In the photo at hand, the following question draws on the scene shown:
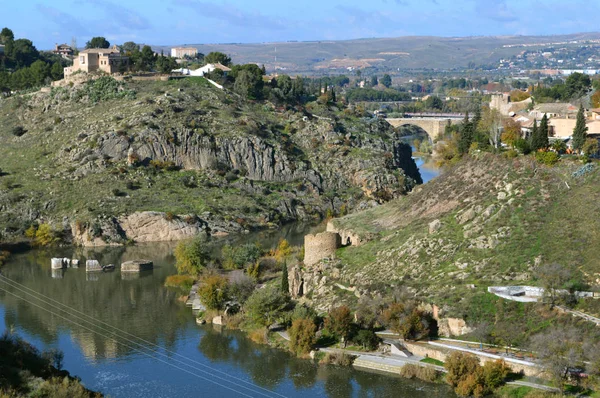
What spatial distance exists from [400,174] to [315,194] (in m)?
8.16

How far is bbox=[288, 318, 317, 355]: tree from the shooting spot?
127 feet

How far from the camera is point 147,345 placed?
41.8 meters

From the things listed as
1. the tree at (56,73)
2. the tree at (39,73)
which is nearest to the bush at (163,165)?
the tree at (39,73)

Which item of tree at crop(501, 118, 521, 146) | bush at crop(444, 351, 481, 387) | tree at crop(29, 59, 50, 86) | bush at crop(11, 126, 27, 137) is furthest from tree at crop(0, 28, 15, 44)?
bush at crop(444, 351, 481, 387)

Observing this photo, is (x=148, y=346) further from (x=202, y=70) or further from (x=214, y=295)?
(x=202, y=70)

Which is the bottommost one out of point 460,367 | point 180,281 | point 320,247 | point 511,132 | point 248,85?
point 180,281

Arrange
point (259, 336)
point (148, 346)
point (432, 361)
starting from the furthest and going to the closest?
1. point (148, 346)
2. point (259, 336)
3. point (432, 361)

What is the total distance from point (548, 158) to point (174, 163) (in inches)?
1434

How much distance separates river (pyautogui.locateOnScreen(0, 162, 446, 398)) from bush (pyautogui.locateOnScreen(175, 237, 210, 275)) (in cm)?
132

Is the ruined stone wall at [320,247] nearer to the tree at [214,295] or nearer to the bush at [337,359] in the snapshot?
the tree at [214,295]

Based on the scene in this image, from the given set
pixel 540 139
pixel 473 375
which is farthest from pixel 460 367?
pixel 540 139

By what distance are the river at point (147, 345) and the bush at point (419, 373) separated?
25 cm

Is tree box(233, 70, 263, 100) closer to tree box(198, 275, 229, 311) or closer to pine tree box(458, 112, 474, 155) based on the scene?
pine tree box(458, 112, 474, 155)

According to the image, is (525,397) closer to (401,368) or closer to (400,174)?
(401,368)
